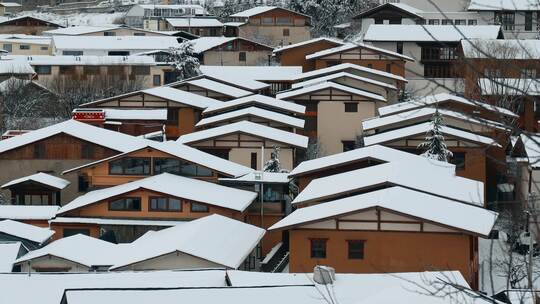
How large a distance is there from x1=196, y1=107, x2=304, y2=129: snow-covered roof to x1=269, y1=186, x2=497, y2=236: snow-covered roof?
6691mm

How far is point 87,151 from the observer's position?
16.4m

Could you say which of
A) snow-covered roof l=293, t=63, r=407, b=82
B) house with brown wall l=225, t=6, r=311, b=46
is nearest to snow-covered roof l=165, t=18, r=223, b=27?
house with brown wall l=225, t=6, r=311, b=46

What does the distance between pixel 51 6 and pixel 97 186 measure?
108ft

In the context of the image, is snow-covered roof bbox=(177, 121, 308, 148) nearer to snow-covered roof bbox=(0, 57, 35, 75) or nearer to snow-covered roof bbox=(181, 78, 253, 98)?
snow-covered roof bbox=(181, 78, 253, 98)

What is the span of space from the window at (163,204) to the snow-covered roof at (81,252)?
162 centimetres

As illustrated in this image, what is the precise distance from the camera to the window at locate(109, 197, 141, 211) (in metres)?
13.6

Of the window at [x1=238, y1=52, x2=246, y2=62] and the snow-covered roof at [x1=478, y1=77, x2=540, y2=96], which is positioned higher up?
the snow-covered roof at [x1=478, y1=77, x2=540, y2=96]

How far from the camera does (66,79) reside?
2508cm

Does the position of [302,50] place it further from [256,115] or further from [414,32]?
[256,115]

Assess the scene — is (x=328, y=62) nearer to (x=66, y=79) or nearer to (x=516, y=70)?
(x=66, y=79)

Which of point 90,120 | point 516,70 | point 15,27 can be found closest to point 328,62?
point 90,120

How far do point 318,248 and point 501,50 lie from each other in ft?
31.3

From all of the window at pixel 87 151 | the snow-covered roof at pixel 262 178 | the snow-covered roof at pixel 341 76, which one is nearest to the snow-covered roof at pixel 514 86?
the snow-covered roof at pixel 262 178

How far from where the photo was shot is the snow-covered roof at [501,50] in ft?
8.59
